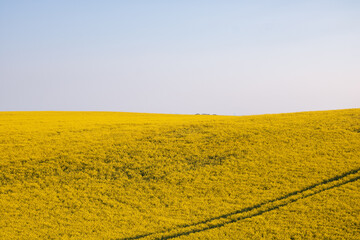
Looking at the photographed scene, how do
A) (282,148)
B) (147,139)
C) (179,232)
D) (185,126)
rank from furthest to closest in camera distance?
(185,126) < (147,139) < (282,148) < (179,232)

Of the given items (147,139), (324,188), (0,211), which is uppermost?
(147,139)

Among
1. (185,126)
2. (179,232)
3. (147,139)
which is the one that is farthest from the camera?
(185,126)

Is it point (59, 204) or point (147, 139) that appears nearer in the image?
point (59, 204)

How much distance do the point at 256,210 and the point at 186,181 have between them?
4.57 meters

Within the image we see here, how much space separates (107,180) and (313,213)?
33.6 ft

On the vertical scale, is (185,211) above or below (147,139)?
below

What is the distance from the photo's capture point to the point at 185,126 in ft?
89.1

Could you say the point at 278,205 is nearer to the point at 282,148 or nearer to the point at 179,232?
the point at 179,232

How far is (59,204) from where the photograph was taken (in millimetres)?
16156

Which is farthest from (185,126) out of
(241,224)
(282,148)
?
(241,224)

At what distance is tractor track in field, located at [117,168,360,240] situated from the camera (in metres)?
13.0

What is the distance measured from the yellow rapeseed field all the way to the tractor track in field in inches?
1.6

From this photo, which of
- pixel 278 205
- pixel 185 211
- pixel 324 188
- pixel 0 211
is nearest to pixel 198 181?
pixel 185 211

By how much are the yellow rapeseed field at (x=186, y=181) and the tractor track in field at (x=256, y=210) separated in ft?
0.14
